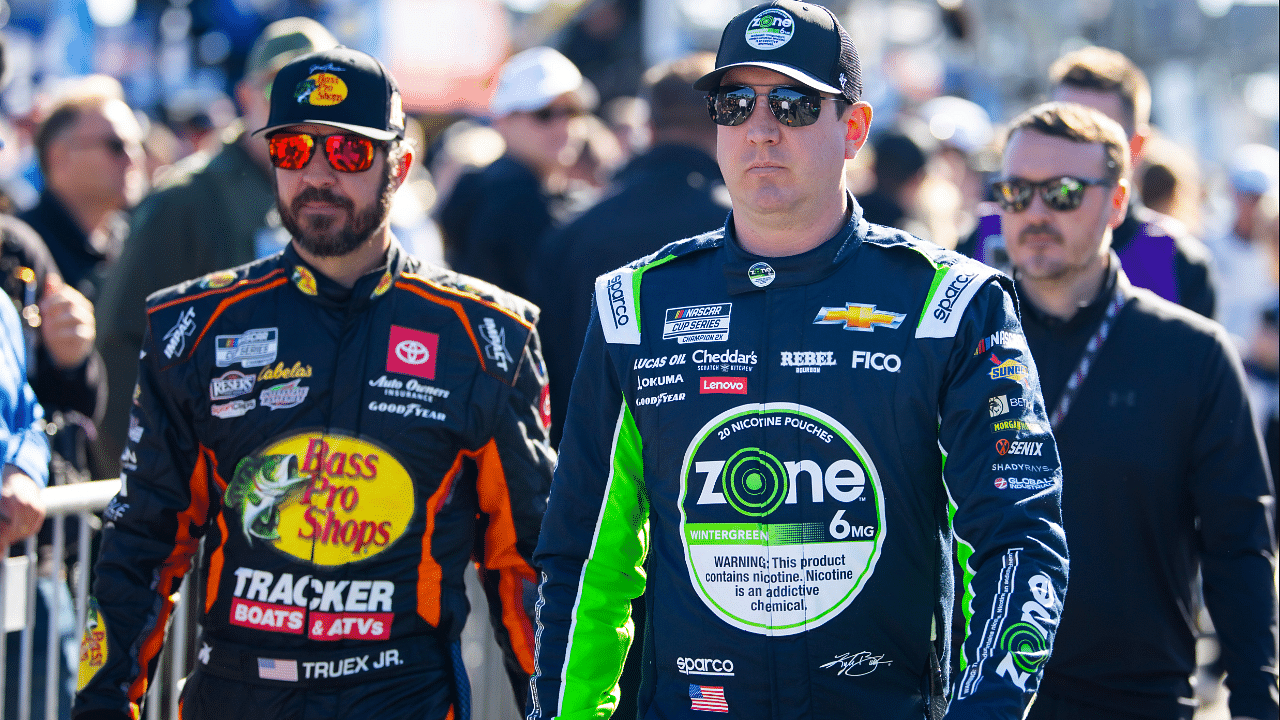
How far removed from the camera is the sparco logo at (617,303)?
270 centimetres

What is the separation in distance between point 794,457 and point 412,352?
4.07ft

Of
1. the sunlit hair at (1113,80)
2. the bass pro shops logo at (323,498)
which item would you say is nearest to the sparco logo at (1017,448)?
the bass pro shops logo at (323,498)

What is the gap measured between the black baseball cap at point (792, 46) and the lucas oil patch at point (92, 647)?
6.40 ft

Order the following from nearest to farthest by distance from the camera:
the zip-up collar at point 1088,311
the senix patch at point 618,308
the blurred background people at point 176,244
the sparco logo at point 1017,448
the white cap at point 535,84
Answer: the sparco logo at point 1017,448
the senix patch at point 618,308
the zip-up collar at point 1088,311
the blurred background people at point 176,244
the white cap at point 535,84

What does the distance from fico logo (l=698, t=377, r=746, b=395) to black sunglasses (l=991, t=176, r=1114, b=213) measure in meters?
1.68

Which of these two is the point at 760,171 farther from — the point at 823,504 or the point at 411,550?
the point at 411,550

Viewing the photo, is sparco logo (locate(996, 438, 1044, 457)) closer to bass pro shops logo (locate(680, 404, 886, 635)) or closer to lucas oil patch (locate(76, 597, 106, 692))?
bass pro shops logo (locate(680, 404, 886, 635))

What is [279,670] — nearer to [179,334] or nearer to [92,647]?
[92,647]

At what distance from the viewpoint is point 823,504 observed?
2455 mm

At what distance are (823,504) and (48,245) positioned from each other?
453 cm

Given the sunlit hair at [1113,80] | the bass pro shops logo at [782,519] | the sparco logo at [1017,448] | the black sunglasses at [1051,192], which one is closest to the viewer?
the sparco logo at [1017,448]

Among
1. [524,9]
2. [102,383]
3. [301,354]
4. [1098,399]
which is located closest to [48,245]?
[102,383]
